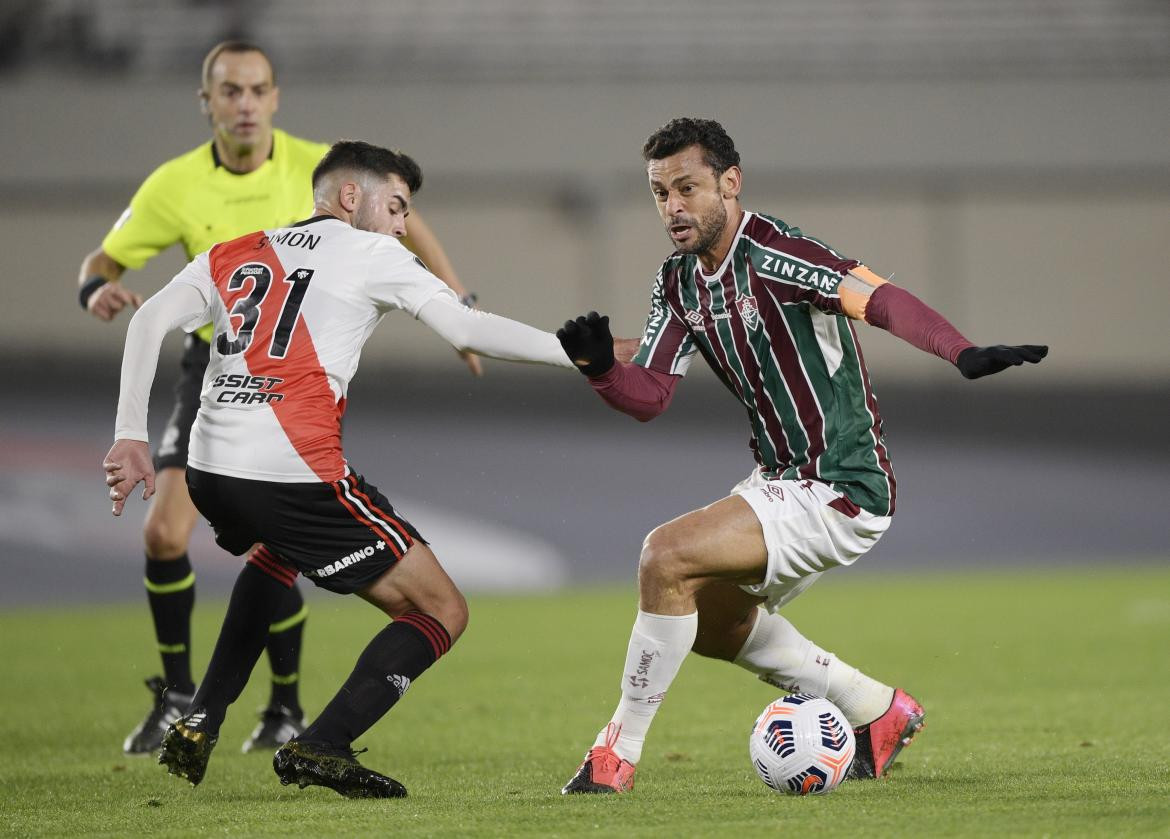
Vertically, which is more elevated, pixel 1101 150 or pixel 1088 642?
pixel 1101 150

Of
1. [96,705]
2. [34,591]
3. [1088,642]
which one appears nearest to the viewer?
[96,705]

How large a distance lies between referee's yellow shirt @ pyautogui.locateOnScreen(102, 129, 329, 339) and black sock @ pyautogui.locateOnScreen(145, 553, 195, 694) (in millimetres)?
1202

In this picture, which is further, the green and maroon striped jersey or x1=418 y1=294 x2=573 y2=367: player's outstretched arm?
the green and maroon striped jersey

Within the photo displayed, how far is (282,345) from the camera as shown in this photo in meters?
4.14

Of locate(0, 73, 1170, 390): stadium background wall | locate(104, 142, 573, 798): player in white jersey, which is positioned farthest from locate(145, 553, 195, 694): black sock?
locate(0, 73, 1170, 390): stadium background wall

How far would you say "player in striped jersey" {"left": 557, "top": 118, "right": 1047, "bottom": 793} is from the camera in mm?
4137

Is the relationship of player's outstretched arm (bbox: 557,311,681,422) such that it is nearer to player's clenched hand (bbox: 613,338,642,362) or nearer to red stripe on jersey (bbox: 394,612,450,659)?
player's clenched hand (bbox: 613,338,642,362)

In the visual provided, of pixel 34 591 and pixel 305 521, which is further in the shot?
pixel 34 591

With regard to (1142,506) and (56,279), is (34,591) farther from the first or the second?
(1142,506)

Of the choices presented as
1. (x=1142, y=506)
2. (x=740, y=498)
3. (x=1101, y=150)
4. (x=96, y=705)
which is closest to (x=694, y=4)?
(x=1101, y=150)

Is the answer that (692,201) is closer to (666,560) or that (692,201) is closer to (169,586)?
(666,560)

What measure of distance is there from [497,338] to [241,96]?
2.32m

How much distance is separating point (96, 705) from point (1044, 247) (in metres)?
12.7

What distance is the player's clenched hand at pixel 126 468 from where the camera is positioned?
3963 millimetres
